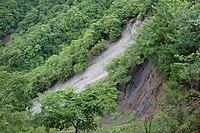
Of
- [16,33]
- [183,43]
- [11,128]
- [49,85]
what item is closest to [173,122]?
[183,43]

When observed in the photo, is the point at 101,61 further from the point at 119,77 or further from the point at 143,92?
the point at 143,92

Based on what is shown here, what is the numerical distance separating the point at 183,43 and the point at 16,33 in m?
57.4

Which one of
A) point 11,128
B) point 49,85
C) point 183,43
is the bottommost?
point 49,85

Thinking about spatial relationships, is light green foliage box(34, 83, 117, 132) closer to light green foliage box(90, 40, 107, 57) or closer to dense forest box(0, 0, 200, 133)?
dense forest box(0, 0, 200, 133)

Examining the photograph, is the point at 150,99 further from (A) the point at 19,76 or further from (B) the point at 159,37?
(A) the point at 19,76

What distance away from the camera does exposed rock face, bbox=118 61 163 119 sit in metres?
18.6

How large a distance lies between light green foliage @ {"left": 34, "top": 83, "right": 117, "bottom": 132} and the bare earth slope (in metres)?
16.5

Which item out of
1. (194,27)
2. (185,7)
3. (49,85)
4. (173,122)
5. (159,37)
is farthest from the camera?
(49,85)

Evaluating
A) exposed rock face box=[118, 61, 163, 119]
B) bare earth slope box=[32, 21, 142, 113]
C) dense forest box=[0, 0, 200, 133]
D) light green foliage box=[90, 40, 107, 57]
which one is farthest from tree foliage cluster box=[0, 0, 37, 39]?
exposed rock face box=[118, 61, 163, 119]

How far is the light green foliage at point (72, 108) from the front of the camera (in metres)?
15.9

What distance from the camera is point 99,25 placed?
4216 cm

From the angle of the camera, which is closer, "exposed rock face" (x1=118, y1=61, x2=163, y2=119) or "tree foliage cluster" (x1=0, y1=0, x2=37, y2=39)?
"exposed rock face" (x1=118, y1=61, x2=163, y2=119)

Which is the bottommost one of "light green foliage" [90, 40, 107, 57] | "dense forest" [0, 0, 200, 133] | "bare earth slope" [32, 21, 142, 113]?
"bare earth slope" [32, 21, 142, 113]

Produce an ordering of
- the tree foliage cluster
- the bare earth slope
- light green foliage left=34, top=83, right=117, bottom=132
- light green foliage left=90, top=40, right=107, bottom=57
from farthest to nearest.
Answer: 1. the tree foliage cluster
2. light green foliage left=90, top=40, right=107, bottom=57
3. the bare earth slope
4. light green foliage left=34, top=83, right=117, bottom=132
